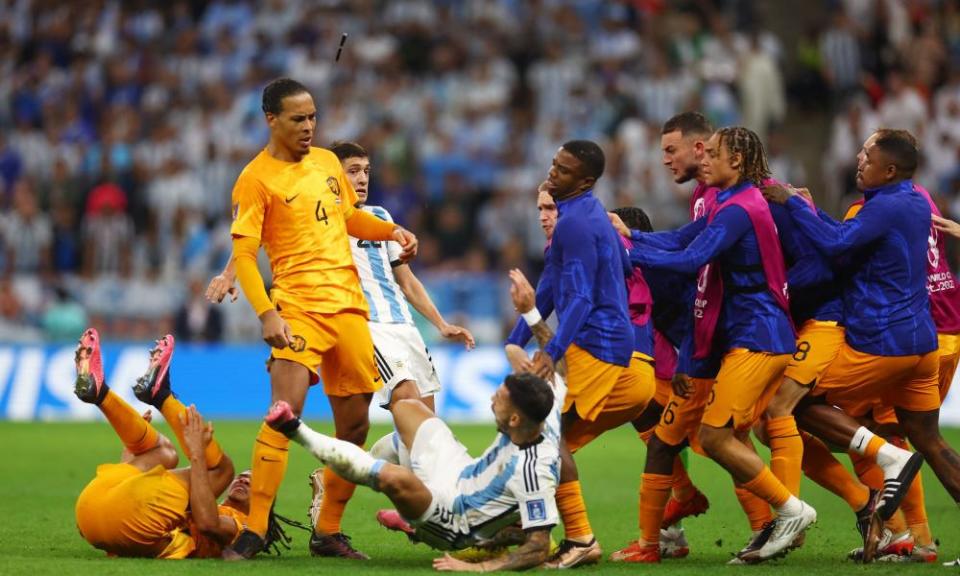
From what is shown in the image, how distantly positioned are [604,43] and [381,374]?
1452cm

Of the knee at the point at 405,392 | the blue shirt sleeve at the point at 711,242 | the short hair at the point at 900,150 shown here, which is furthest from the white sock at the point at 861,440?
the knee at the point at 405,392

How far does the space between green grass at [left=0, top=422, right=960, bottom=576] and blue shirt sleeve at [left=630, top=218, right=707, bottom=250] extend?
1826 mm

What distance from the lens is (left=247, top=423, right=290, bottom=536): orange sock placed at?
8.09 meters

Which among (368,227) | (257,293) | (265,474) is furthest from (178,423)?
(368,227)

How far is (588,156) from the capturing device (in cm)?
809

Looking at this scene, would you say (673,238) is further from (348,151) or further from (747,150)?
(348,151)

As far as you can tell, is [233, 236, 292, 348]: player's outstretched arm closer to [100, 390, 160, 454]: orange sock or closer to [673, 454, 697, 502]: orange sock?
[100, 390, 160, 454]: orange sock

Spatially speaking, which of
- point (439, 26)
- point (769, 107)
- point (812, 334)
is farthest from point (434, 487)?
point (439, 26)

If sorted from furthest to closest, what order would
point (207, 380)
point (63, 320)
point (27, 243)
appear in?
point (27, 243) → point (63, 320) → point (207, 380)

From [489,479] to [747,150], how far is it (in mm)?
2417

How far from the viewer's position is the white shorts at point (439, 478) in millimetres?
7641

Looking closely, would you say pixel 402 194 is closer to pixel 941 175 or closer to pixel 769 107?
pixel 769 107

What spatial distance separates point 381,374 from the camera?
8586mm

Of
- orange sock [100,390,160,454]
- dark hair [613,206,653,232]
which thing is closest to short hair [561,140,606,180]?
dark hair [613,206,653,232]
